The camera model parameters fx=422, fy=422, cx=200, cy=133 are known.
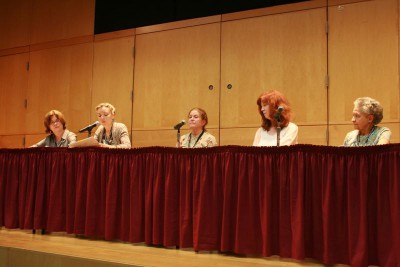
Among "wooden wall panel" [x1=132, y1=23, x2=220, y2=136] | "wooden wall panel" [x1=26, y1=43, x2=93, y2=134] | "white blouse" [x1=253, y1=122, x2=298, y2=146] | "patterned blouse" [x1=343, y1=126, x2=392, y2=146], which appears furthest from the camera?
"wooden wall panel" [x1=26, y1=43, x2=93, y2=134]

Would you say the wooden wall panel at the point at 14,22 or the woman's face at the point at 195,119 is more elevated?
the wooden wall panel at the point at 14,22

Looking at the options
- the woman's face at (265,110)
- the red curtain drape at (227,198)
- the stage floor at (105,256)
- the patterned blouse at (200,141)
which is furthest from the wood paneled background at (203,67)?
the stage floor at (105,256)

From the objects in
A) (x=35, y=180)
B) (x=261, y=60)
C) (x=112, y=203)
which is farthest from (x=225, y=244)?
(x=261, y=60)

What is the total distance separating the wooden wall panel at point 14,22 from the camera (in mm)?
6859

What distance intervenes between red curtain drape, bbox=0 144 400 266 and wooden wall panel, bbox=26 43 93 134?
8.45 feet

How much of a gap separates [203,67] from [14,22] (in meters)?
3.63

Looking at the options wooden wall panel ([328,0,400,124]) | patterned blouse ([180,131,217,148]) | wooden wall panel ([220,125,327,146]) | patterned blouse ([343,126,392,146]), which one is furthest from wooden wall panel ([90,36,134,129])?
patterned blouse ([343,126,392,146])

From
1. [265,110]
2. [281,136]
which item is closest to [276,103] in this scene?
[265,110]

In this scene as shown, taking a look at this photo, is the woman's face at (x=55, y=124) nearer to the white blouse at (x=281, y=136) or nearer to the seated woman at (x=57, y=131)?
the seated woman at (x=57, y=131)

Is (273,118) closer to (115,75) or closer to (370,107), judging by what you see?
(370,107)

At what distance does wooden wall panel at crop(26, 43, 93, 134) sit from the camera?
6250 mm

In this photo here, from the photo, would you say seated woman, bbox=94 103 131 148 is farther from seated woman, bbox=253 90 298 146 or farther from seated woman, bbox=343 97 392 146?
seated woman, bbox=343 97 392 146

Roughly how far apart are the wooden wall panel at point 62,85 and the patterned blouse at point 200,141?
2.58 m

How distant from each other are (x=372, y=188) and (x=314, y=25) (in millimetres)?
2698
